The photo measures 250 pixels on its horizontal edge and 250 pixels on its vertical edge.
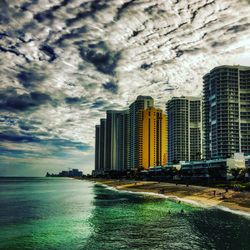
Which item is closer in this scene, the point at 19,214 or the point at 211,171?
the point at 19,214

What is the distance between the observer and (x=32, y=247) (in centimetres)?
3712

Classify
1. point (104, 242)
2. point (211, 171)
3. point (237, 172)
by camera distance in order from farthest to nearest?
point (211, 171), point (237, 172), point (104, 242)

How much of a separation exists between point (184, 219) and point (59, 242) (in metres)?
23.8

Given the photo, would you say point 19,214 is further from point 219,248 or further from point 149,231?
point 219,248

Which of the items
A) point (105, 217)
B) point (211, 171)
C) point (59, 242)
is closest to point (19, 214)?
point (105, 217)

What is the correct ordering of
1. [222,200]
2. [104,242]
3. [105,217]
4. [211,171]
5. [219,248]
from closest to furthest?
[219,248], [104,242], [105,217], [222,200], [211,171]

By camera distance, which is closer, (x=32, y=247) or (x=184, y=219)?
(x=32, y=247)

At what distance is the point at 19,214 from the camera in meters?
65.3

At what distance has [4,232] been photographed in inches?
→ 1799

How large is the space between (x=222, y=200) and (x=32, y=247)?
53.5 metres

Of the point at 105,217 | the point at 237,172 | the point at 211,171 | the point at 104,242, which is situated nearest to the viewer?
the point at 104,242

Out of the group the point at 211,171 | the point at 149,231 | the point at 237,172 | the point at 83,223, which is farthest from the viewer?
the point at 211,171

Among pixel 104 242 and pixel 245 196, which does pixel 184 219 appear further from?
pixel 245 196

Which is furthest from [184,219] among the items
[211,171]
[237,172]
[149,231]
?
[211,171]
